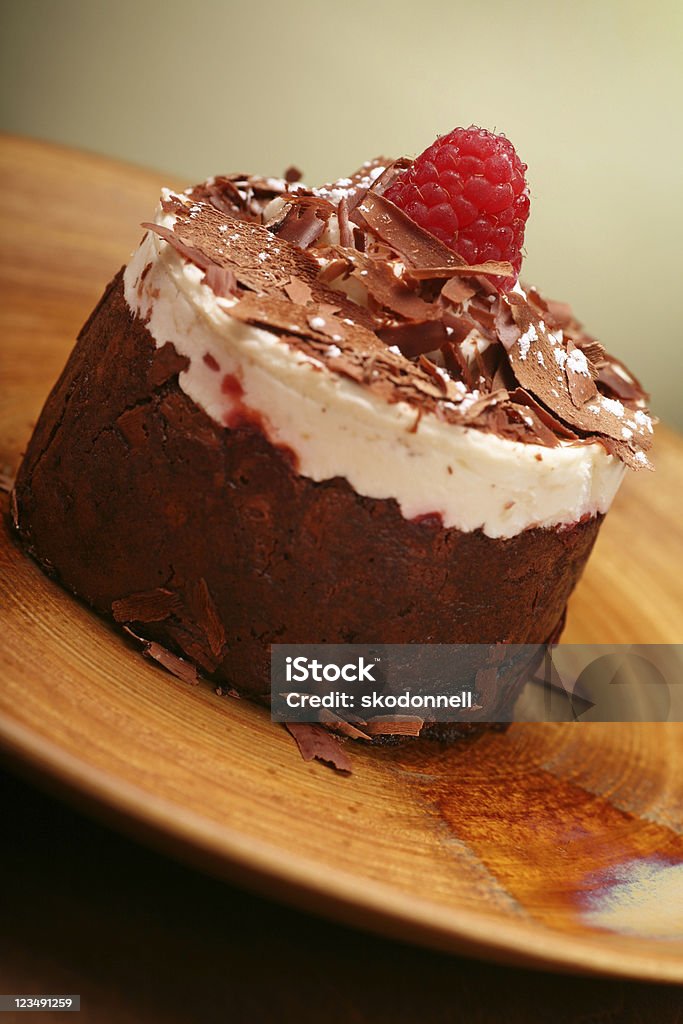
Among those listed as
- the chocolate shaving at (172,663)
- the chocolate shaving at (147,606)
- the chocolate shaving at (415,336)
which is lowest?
the chocolate shaving at (172,663)

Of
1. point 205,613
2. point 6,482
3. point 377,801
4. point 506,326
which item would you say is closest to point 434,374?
point 506,326

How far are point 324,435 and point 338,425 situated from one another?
0.07 ft

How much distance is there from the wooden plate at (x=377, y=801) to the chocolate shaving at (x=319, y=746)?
17mm

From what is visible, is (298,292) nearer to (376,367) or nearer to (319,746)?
(376,367)

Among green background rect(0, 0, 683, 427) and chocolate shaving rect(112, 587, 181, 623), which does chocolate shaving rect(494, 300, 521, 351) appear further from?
green background rect(0, 0, 683, 427)

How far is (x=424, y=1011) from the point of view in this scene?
1.22m

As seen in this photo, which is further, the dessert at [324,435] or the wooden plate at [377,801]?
the dessert at [324,435]

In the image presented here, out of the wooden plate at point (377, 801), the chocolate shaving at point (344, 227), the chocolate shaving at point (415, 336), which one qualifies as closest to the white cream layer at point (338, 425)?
the chocolate shaving at point (415, 336)

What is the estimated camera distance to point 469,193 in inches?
60.3

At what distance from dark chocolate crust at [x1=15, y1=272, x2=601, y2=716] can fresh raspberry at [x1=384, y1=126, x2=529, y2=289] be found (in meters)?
0.40

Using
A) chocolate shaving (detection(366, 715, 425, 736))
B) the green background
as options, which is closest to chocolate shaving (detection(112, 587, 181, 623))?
chocolate shaving (detection(366, 715, 425, 736))

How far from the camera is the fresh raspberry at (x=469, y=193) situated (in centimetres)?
153

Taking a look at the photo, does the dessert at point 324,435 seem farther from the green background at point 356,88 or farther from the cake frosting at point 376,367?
the green background at point 356,88

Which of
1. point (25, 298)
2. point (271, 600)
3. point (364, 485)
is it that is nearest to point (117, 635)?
point (271, 600)
